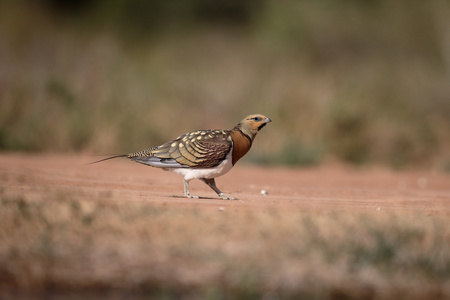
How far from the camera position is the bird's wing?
838cm

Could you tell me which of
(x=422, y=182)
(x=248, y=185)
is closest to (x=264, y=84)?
(x=422, y=182)

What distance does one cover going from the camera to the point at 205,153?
8.38 meters

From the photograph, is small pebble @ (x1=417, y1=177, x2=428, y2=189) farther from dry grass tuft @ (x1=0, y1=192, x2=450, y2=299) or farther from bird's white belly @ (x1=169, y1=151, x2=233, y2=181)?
dry grass tuft @ (x1=0, y1=192, x2=450, y2=299)

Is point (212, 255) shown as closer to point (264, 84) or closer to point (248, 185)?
point (248, 185)

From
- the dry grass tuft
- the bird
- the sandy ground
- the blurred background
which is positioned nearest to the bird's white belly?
the bird

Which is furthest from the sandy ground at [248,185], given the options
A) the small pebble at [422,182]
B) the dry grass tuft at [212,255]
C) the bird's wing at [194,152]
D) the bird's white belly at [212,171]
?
the dry grass tuft at [212,255]

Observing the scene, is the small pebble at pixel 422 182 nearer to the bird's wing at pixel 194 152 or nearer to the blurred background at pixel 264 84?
the blurred background at pixel 264 84

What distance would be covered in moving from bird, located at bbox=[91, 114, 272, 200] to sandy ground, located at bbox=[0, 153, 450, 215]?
1.10 feet

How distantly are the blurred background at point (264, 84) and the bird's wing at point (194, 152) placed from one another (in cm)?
671

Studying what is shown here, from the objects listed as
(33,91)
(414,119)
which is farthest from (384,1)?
(33,91)

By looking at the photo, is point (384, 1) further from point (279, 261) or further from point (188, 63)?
point (279, 261)

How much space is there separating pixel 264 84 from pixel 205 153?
1147 centimetres

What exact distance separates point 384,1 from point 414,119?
1112 cm

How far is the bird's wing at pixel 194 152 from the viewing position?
8.38 metres
